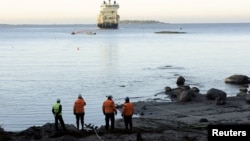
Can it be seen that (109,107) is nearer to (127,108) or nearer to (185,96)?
(127,108)

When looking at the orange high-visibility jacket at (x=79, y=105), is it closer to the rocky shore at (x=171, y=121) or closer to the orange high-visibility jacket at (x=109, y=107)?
the rocky shore at (x=171, y=121)

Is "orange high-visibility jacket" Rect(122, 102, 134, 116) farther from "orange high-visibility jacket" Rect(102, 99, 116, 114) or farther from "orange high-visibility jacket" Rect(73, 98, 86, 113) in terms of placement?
"orange high-visibility jacket" Rect(73, 98, 86, 113)

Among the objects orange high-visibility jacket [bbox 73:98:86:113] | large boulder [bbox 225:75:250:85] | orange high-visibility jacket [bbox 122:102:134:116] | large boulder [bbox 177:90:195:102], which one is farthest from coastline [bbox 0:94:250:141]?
large boulder [bbox 225:75:250:85]

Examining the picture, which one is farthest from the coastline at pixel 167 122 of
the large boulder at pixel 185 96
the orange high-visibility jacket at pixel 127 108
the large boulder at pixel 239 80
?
the large boulder at pixel 239 80

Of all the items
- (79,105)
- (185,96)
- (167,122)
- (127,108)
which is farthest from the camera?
(185,96)

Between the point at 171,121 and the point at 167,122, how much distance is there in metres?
0.49

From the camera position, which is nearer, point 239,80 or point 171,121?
point 171,121

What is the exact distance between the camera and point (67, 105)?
3472 cm

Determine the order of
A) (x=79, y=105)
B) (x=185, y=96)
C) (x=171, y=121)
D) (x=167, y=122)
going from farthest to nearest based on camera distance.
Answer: (x=185, y=96)
(x=171, y=121)
(x=167, y=122)
(x=79, y=105)

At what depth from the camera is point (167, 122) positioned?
26.5m

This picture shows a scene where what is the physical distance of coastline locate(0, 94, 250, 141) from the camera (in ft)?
67.7

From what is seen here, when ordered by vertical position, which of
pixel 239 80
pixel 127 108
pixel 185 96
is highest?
pixel 127 108

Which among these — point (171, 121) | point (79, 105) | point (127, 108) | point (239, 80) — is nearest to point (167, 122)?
point (171, 121)

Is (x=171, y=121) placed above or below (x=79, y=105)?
below
